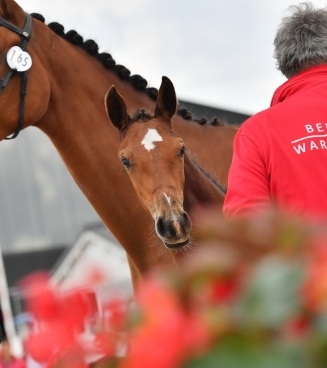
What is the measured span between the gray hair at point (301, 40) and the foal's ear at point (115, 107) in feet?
3.69

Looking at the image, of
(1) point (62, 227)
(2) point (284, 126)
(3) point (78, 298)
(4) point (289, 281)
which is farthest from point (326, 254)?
(1) point (62, 227)

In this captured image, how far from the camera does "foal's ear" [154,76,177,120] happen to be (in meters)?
3.42

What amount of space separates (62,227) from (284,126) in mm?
13206

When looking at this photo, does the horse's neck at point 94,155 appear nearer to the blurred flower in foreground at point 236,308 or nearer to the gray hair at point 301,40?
the gray hair at point 301,40

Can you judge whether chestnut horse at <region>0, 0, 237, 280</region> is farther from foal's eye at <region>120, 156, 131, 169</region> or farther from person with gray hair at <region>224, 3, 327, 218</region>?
person with gray hair at <region>224, 3, 327, 218</region>

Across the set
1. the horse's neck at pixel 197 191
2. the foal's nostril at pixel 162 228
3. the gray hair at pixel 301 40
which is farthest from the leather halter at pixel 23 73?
the gray hair at pixel 301 40

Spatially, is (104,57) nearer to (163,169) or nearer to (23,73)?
(23,73)

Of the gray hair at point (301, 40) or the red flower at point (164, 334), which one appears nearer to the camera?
the red flower at point (164, 334)

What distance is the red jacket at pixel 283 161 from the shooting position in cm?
207

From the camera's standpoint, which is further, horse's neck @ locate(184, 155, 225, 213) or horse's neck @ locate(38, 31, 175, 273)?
horse's neck @ locate(38, 31, 175, 273)

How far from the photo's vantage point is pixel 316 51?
2.27m

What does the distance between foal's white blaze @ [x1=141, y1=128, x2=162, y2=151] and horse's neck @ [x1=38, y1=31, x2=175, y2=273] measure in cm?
38

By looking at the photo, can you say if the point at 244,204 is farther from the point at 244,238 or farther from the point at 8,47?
the point at 8,47

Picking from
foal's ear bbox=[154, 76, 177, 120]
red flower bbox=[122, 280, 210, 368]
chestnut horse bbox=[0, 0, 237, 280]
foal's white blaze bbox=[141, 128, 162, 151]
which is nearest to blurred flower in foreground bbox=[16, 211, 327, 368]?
red flower bbox=[122, 280, 210, 368]
